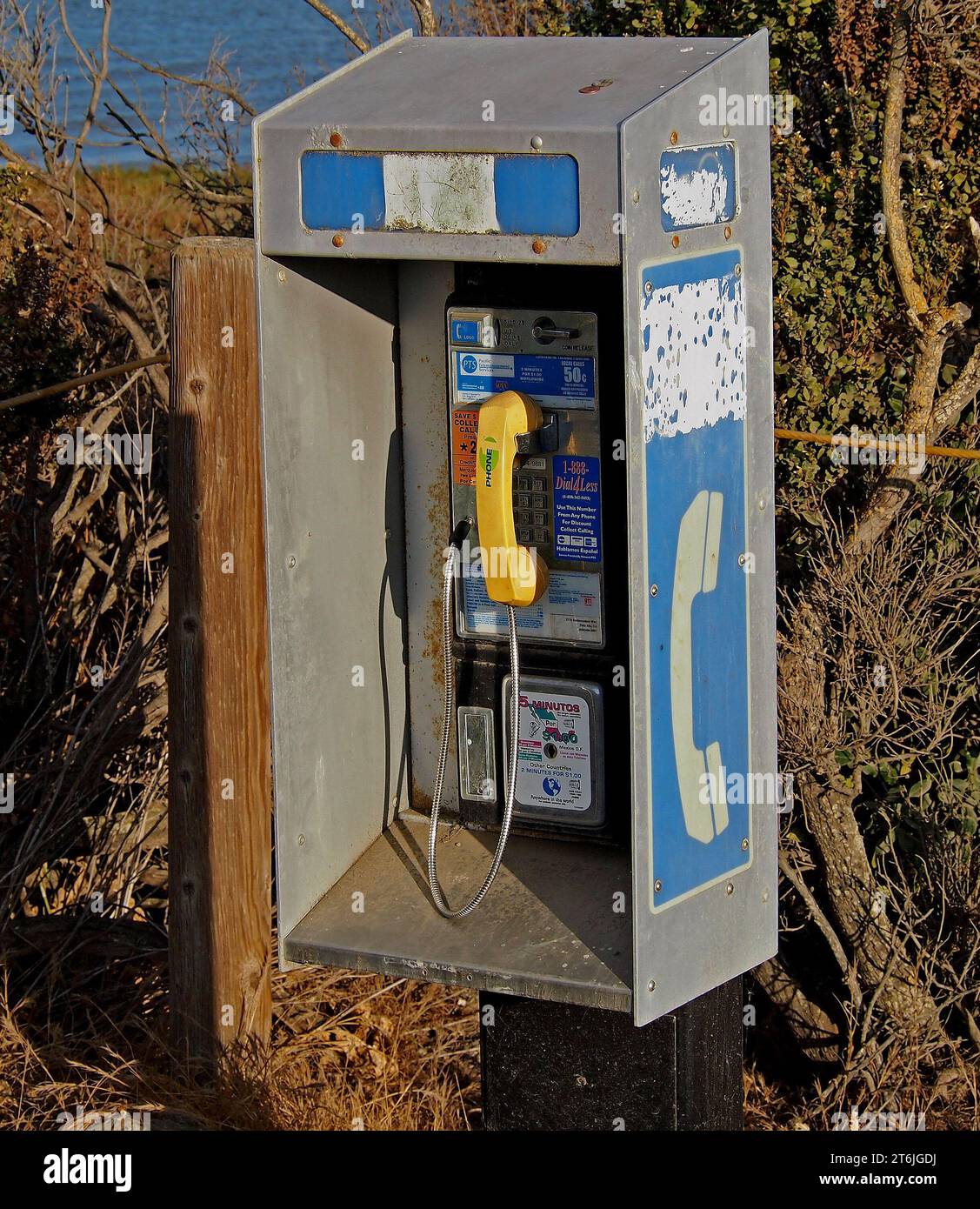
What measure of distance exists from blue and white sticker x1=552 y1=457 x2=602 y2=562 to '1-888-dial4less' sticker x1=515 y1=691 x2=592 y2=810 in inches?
9.6

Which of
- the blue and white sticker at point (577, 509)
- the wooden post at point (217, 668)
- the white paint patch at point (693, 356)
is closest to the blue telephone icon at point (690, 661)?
the white paint patch at point (693, 356)

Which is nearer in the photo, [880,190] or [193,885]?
[193,885]

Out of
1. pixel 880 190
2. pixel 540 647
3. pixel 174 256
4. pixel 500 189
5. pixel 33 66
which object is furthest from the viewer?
pixel 33 66

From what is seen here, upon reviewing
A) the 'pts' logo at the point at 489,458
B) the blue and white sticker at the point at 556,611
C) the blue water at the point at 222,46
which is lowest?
the blue and white sticker at the point at 556,611

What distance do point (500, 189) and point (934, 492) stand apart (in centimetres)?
188

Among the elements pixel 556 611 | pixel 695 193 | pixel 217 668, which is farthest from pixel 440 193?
pixel 217 668

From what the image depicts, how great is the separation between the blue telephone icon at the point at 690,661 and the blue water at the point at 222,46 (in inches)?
154

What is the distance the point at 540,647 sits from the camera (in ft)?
8.09

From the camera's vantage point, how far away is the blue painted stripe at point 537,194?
190cm

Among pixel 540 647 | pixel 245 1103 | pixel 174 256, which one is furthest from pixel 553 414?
pixel 245 1103

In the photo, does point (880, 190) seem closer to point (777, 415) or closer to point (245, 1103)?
point (777, 415)

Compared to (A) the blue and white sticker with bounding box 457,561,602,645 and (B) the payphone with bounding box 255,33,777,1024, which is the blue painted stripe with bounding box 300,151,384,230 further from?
(A) the blue and white sticker with bounding box 457,561,602,645

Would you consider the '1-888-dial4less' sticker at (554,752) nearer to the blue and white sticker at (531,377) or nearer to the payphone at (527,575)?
the payphone at (527,575)

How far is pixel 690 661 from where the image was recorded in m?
2.13
